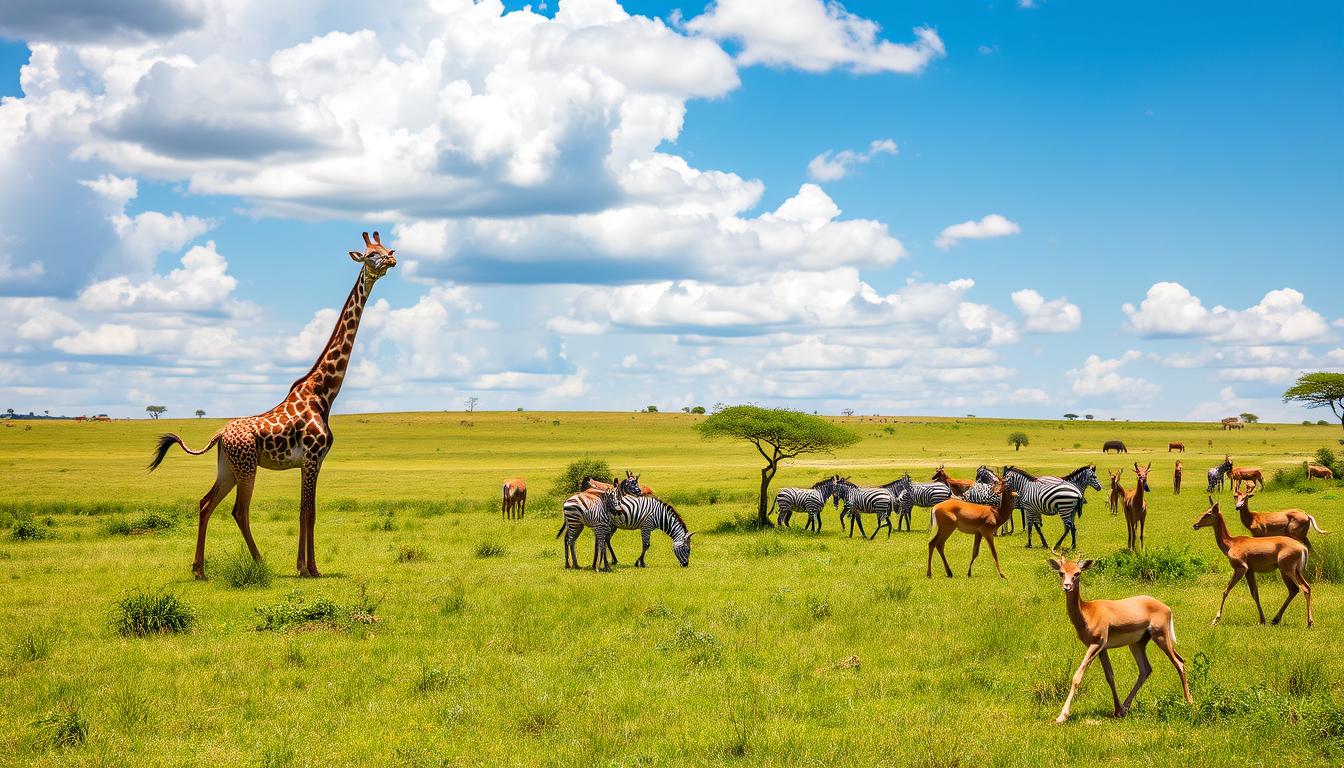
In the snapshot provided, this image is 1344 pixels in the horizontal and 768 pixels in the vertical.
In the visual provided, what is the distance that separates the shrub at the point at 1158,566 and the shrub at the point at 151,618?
17287 mm

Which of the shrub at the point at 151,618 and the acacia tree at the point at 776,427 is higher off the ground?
the acacia tree at the point at 776,427

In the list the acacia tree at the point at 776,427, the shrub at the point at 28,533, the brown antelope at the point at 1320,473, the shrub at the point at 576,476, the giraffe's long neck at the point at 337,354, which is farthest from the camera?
the shrub at the point at 576,476

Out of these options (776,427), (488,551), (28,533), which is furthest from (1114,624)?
(28,533)

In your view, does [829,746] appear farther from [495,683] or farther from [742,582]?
[742,582]

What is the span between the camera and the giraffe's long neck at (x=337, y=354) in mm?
21266

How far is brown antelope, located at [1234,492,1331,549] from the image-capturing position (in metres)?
16.3

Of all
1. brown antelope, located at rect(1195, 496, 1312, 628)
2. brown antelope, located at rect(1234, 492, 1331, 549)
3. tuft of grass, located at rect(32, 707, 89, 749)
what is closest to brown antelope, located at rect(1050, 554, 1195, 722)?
brown antelope, located at rect(1195, 496, 1312, 628)

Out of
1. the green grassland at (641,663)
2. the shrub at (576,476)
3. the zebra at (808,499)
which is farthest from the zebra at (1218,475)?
the shrub at (576,476)

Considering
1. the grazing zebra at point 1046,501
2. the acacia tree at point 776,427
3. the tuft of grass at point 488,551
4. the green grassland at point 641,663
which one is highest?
the acacia tree at point 776,427

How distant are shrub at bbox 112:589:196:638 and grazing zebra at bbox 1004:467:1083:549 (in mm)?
20297

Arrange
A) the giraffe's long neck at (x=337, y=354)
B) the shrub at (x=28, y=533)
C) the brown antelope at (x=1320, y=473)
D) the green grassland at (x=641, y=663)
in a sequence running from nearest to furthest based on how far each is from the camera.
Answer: the green grassland at (x=641, y=663), the giraffe's long neck at (x=337, y=354), the shrub at (x=28, y=533), the brown antelope at (x=1320, y=473)

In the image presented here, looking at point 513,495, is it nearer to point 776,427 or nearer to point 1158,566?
point 776,427

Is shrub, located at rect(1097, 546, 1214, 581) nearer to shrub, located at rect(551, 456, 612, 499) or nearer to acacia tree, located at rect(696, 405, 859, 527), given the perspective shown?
acacia tree, located at rect(696, 405, 859, 527)

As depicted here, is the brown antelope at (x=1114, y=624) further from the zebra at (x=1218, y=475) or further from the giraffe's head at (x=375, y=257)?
the zebra at (x=1218, y=475)
